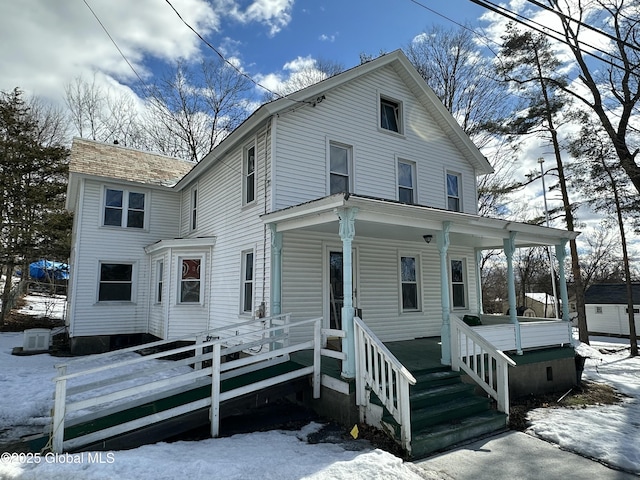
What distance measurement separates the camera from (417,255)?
10.3 meters

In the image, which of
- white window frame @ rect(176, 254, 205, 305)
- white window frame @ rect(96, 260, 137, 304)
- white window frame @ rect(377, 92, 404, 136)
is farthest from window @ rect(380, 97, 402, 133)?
white window frame @ rect(96, 260, 137, 304)

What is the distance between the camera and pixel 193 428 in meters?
5.45

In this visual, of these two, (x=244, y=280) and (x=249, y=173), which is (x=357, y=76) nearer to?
(x=249, y=173)

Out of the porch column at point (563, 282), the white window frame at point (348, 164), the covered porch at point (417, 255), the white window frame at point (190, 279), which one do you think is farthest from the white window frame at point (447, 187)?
the white window frame at point (190, 279)

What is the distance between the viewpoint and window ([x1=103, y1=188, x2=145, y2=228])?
12656 mm

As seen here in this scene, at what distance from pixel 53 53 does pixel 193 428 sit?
6065 millimetres

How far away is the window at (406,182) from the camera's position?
10312 millimetres

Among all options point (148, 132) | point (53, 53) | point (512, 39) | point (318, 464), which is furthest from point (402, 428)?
point (148, 132)

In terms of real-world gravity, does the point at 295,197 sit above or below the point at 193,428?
above

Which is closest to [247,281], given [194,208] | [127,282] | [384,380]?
[384,380]

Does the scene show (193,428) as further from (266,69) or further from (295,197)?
(266,69)

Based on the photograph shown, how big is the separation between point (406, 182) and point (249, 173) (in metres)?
4.27

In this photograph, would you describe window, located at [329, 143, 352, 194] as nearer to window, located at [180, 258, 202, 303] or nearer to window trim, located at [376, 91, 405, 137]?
window trim, located at [376, 91, 405, 137]

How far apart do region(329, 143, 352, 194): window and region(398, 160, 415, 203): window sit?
1.72 meters
